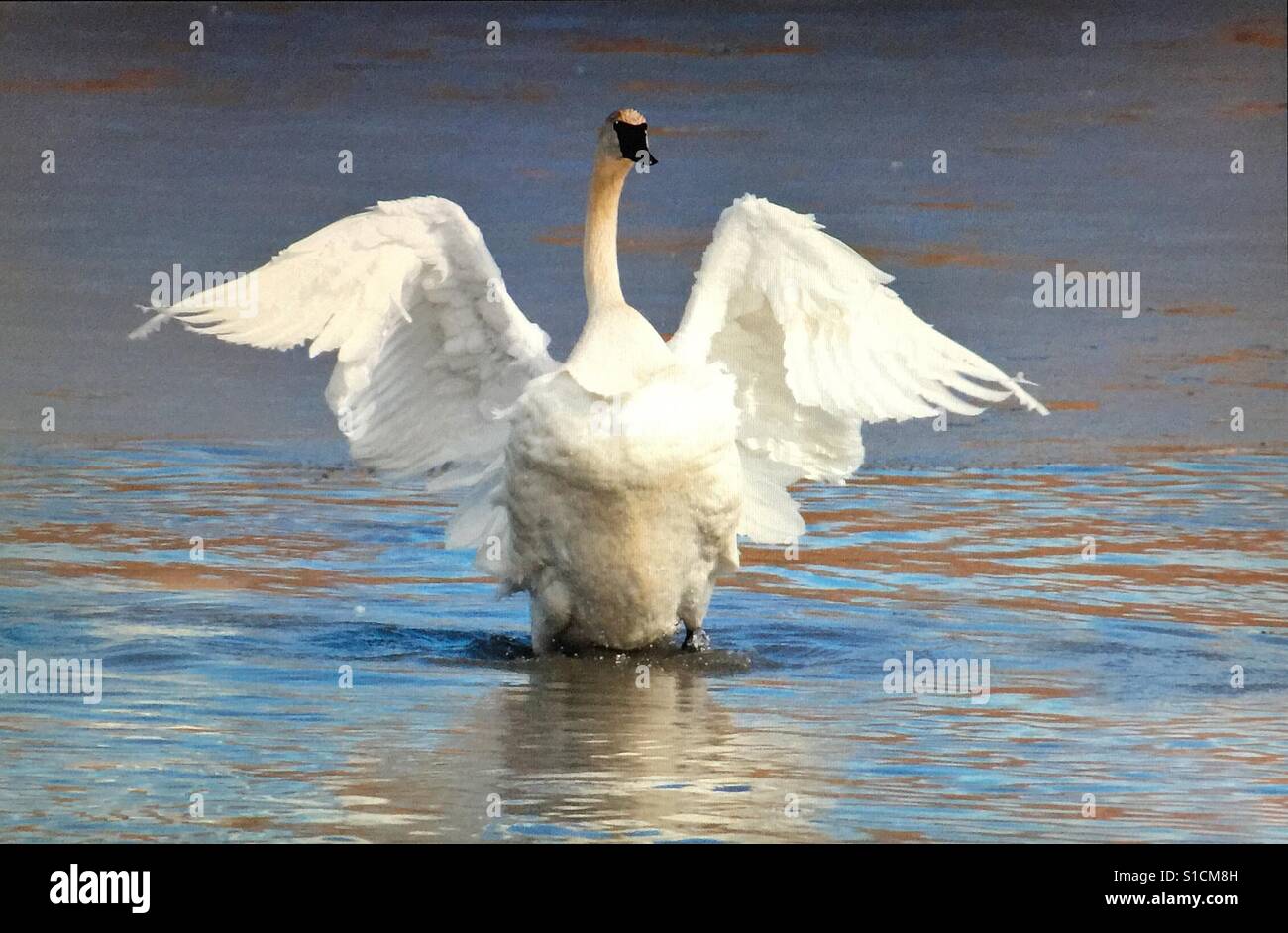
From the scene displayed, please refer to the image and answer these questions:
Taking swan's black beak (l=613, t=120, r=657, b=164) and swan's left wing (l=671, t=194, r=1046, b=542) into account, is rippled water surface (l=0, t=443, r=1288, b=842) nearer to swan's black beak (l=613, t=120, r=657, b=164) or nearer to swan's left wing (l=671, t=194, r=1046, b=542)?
swan's left wing (l=671, t=194, r=1046, b=542)

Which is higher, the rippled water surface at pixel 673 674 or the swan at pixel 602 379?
the swan at pixel 602 379

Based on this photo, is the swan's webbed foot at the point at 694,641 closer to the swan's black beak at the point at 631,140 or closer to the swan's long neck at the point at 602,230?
the swan's long neck at the point at 602,230

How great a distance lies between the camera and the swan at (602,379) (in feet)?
34.9

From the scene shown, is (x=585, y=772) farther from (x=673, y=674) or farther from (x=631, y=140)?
(x=631, y=140)

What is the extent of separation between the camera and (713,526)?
36.4 feet

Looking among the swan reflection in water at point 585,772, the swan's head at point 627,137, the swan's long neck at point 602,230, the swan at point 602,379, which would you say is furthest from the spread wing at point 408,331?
the swan reflection in water at point 585,772

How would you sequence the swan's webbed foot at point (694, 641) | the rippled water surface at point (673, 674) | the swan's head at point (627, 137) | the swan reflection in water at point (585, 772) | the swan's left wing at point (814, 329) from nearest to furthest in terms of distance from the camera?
1. the swan reflection in water at point (585, 772)
2. the rippled water surface at point (673, 674)
3. the swan's left wing at point (814, 329)
4. the swan's head at point (627, 137)
5. the swan's webbed foot at point (694, 641)

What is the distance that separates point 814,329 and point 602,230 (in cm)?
113

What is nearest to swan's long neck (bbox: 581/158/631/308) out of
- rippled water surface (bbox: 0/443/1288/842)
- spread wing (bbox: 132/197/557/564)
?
spread wing (bbox: 132/197/557/564)

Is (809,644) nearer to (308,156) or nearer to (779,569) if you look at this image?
(779,569)

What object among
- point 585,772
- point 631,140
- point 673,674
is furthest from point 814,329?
point 585,772

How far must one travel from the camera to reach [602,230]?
11.4 m

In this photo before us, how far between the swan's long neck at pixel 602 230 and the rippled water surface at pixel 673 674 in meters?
1.82

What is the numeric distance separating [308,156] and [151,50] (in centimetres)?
220
